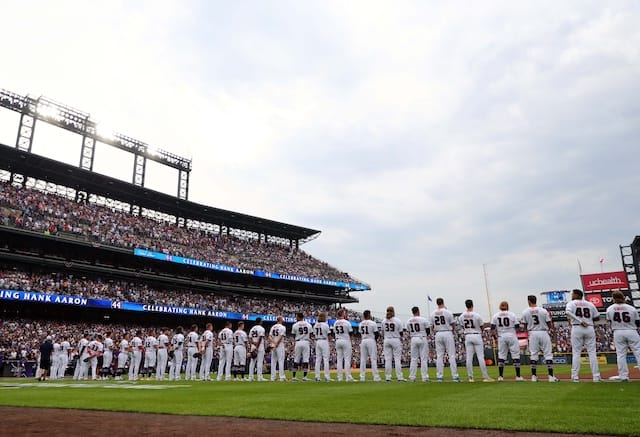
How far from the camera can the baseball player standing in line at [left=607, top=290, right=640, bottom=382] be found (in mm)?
11122

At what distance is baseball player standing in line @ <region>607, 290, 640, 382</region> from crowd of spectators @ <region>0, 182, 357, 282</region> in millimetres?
37419

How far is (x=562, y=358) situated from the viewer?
33.2m

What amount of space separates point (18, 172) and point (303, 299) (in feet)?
109

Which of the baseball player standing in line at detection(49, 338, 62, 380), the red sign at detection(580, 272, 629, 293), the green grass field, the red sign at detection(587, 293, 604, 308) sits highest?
the red sign at detection(580, 272, 629, 293)

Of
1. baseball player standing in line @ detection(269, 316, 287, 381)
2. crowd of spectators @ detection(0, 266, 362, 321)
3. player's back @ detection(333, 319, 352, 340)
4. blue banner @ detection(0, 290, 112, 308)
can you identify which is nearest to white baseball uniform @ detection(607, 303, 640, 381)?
player's back @ detection(333, 319, 352, 340)

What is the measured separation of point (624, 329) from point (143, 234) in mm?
41690

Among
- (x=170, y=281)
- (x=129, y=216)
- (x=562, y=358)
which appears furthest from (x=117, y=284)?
(x=562, y=358)

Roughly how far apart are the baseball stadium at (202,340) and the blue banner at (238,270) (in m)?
0.15

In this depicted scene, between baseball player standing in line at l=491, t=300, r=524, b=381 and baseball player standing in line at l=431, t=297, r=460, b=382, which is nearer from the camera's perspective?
baseball player standing in line at l=491, t=300, r=524, b=381

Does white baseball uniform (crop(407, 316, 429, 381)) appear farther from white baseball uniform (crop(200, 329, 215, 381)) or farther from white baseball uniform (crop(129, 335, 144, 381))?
white baseball uniform (crop(129, 335, 144, 381))

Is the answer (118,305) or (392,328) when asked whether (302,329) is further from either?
(118,305)

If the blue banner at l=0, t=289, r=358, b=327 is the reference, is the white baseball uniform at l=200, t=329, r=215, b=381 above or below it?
below

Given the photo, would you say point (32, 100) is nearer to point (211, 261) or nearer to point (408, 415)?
point (211, 261)

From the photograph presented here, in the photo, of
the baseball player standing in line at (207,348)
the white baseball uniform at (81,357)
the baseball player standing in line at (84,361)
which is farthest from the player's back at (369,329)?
the white baseball uniform at (81,357)
